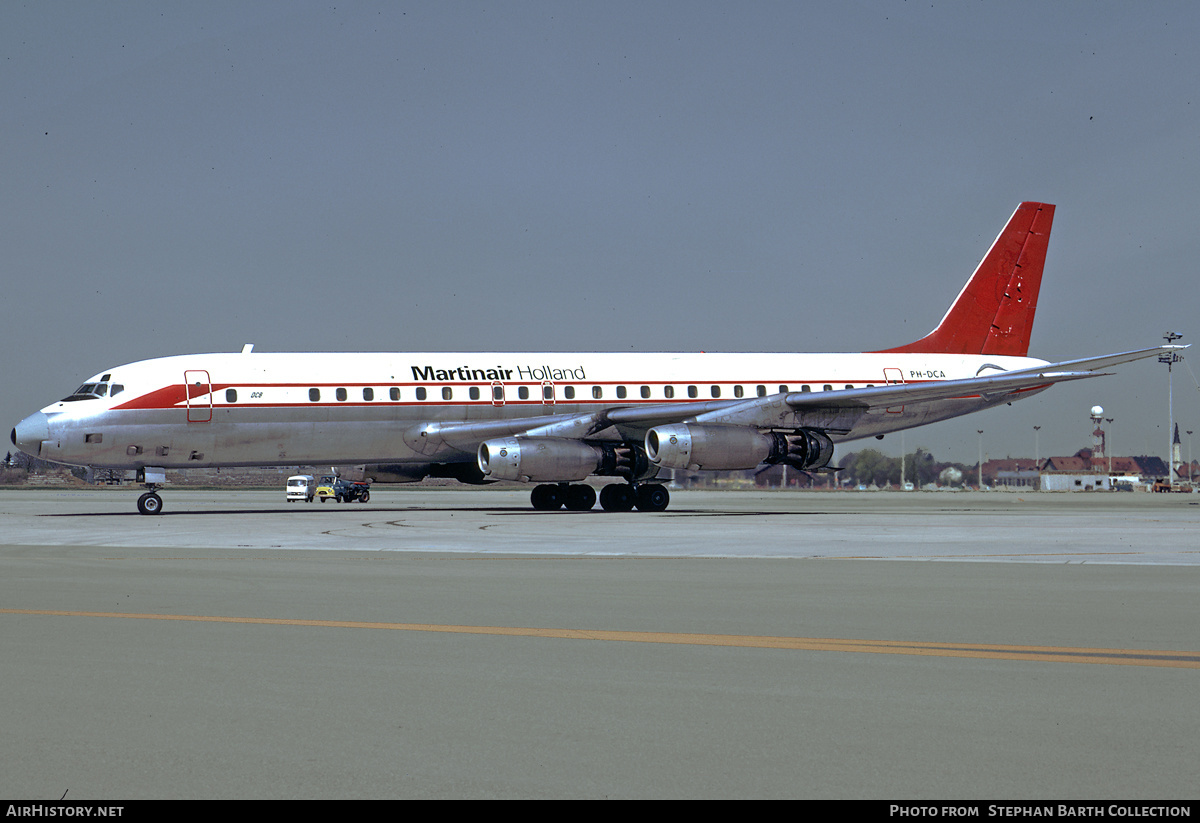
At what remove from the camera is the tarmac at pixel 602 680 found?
5156 millimetres

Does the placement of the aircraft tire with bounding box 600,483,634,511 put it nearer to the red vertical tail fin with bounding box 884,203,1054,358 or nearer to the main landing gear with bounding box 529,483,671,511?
the main landing gear with bounding box 529,483,671,511

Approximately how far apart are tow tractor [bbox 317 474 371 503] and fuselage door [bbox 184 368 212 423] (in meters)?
23.1

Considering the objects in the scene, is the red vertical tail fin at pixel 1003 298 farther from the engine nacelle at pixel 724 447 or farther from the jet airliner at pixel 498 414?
the engine nacelle at pixel 724 447

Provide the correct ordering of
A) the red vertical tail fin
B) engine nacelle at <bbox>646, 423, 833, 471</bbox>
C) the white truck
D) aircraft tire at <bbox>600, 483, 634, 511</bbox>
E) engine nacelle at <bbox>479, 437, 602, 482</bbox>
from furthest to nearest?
the white truck
the red vertical tail fin
aircraft tire at <bbox>600, 483, 634, 511</bbox>
engine nacelle at <bbox>646, 423, 833, 471</bbox>
engine nacelle at <bbox>479, 437, 602, 482</bbox>

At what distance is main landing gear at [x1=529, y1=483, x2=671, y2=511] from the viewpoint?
34781 millimetres

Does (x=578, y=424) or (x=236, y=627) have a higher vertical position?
(x=578, y=424)

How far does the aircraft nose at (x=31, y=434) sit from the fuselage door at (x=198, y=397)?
11.5 feet

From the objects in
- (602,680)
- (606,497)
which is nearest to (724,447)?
(606,497)

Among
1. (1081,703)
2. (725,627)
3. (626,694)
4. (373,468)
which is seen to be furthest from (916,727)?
(373,468)

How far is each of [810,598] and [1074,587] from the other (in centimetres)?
305

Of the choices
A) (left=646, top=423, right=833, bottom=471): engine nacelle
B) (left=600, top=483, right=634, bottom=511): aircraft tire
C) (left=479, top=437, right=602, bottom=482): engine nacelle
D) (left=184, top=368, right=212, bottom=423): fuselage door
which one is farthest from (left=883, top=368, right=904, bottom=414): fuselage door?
(left=184, top=368, right=212, bottom=423): fuselage door

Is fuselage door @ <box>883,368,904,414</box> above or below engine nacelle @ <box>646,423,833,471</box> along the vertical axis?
above

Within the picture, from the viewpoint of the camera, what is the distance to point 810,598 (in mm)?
11492
